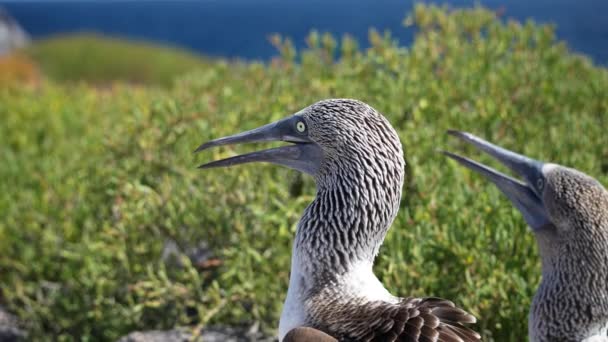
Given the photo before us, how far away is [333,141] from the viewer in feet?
10.7

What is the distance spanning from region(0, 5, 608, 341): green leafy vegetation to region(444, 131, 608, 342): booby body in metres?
0.35

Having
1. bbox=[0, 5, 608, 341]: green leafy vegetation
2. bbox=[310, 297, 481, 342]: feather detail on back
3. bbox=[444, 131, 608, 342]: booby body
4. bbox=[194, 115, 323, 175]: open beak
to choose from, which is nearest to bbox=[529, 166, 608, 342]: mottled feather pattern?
bbox=[444, 131, 608, 342]: booby body

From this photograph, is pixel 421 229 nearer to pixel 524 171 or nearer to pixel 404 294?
pixel 404 294

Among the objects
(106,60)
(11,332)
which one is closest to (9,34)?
(106,60)

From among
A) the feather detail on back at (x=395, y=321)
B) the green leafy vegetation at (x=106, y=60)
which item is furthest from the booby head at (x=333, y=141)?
the green leafy vegetation at (x=106, y=60)

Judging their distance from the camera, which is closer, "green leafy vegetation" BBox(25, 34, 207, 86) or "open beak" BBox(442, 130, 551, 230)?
"open beak" BBox(442, 130, 551, 230)

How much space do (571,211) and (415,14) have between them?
15.2ft

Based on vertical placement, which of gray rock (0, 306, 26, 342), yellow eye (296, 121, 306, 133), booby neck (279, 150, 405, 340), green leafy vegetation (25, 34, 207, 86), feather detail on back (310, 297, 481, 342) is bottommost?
gray rock (0, 306, 26, 342)

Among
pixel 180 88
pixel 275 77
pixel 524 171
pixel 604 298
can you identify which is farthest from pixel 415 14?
pixel 604 298

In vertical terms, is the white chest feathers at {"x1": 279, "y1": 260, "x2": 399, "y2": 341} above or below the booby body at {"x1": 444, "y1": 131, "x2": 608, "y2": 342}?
below

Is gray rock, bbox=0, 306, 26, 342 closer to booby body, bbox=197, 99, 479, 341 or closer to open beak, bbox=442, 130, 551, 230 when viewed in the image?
booby body, bbox=197, 99, 479, 341

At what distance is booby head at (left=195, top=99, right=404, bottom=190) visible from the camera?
10.5 feet

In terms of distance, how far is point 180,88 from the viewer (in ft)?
26.3

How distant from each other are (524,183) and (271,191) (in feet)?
5.89
